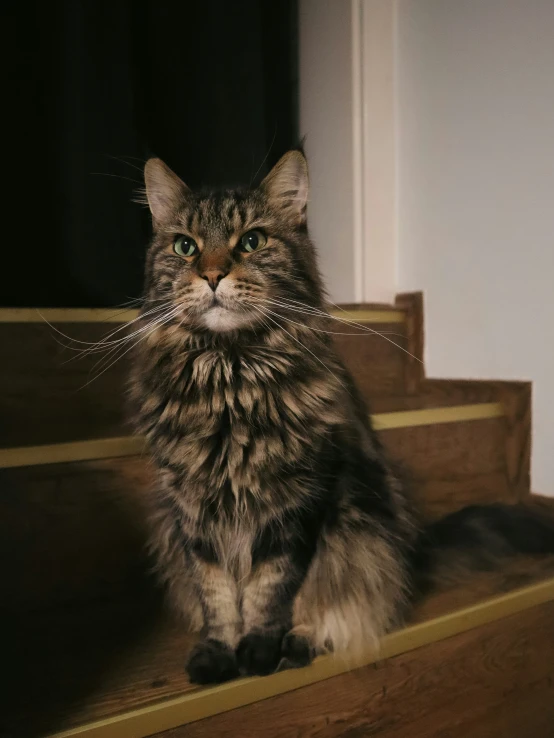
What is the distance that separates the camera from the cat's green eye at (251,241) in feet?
3.22

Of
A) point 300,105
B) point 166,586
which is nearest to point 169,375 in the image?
point 166,586

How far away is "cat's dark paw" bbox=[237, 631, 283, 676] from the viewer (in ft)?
2.81

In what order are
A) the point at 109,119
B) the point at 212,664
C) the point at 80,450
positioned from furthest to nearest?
1. the point at 109,119
2. the point at 80,450
3. the point at 212,664

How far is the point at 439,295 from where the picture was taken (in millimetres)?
1799

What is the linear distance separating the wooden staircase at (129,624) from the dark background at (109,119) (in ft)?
1.19

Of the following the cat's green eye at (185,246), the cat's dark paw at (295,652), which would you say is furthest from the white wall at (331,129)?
the cat's dark paw at (295,652)

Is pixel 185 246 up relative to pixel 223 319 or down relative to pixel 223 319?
up

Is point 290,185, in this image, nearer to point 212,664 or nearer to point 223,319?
point 223,319

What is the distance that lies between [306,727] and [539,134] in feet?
4.71

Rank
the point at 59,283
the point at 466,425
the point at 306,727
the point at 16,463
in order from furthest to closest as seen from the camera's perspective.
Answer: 1. the point at 59,283
2. the point at 466,425
3. the point at 16,463
4. the point at 306,727

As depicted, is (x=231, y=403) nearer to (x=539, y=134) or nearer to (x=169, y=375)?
(x=169, y=375)

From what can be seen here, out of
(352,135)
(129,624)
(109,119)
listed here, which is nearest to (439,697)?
(129,624)

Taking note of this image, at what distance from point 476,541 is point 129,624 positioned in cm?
74

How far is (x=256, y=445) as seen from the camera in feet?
3.02
